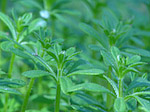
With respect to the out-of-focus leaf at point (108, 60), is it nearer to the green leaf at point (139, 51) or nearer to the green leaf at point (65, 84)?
the green leaf at point (65, 84)

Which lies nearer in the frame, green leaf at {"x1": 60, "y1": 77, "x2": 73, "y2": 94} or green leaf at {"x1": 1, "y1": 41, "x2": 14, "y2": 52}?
green leaf at {"x1": 60, "y1": 77, "x2": 73, "y2": 94}

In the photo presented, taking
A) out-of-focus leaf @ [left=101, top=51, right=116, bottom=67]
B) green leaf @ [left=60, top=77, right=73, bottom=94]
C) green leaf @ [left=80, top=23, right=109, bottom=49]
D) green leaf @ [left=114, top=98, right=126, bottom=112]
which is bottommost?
green leaf @ [left=114, top=98, right=126, bottom=112]

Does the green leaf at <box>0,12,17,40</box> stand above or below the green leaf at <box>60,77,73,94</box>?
above

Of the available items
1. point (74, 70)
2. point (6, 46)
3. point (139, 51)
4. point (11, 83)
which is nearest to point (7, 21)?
point (6, 46)

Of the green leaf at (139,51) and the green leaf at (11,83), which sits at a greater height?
the green leaf at (139,51)

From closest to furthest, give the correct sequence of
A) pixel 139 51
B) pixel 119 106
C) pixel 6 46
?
pixel 119 106 → pixel 6 46 → pixel 139 51

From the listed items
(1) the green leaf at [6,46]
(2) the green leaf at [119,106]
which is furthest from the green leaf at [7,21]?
(2) the green leaf at [119,106]

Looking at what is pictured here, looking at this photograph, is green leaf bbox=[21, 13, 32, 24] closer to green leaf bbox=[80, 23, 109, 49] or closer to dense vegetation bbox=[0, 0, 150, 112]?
dense vegetation bbox=[0, 0, 150, 112]

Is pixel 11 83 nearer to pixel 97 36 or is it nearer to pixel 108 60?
pixel 108 60

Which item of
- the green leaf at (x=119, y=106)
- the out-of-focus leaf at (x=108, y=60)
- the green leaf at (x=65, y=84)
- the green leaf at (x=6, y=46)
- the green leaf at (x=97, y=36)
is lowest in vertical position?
the green leaf at (x=119, y=106)

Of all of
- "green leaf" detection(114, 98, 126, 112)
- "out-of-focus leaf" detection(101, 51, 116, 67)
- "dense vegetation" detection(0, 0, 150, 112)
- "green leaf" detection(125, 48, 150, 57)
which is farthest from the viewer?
"green leaf" detection(125, 48, 150, 57)

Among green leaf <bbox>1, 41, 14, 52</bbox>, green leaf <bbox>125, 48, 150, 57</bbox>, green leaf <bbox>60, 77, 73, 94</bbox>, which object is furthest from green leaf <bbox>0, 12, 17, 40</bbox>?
green leaf <bbox>125, 48, 150, 57</bbox>

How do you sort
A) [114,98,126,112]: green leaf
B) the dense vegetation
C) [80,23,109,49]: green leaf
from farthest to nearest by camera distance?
[80,23,109,49]: green leaf, the dense vegetation, [114,98,126,112]: green leaf

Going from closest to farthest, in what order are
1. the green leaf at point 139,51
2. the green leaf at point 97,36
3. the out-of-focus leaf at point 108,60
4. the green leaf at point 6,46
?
1. the out-of-focus leaf at point 108,60
2. the green leaf at point 6,46
3. the green leaf at point 139,51
4. the green leaf at point 97,36
